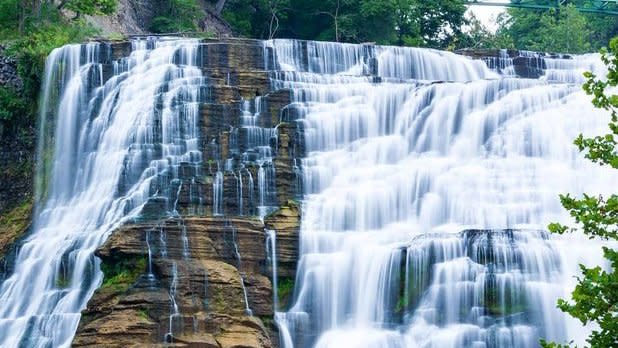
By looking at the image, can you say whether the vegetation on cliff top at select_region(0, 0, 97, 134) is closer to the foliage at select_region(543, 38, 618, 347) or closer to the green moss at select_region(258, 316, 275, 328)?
the green moss at select_region(258, 316, 275, 328)

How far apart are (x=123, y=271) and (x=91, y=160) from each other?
771 cm

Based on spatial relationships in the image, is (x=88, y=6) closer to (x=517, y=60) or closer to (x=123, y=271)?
(x=517, y=60)

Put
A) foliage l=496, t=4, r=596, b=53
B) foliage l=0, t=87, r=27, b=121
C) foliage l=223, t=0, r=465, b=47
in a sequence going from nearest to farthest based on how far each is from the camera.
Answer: foliage l=0, t=87, r=27, b=121 < foliage l=223, t=0, r=465, b=47 < foliage l=496, t=4, r=596, b=53

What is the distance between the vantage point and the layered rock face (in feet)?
96.3

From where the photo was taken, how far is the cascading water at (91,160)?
32812 millimetres

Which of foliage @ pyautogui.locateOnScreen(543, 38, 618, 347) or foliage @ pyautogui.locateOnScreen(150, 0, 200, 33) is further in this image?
foliage @ pyautogui.locateOnScreen(150, 0, 200, 33)

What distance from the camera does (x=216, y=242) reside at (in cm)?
3209

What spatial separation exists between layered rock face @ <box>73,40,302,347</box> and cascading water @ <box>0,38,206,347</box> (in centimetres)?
84

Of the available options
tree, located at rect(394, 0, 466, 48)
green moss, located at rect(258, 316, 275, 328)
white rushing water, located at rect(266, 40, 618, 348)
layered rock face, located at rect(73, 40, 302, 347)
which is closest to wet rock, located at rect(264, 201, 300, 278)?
layered rock face, located at rect(73, 40, 302, 347)

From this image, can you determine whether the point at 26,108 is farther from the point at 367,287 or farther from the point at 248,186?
the point at 367,287

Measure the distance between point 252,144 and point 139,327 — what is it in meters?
9.70

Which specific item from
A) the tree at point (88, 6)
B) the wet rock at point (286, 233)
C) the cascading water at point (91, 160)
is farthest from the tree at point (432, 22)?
the wet rock at point (286, 233)

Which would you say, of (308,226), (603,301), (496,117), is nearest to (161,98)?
(308,226)

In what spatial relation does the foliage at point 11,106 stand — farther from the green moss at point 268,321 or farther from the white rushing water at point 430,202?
the green moss at point 268,321
